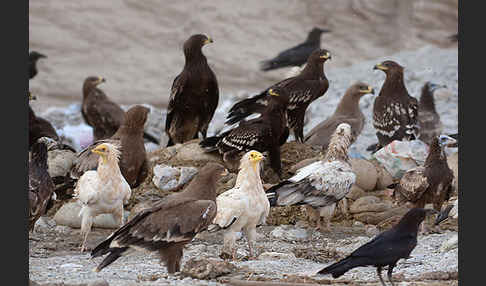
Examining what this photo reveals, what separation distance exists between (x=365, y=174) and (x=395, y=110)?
1085 mm

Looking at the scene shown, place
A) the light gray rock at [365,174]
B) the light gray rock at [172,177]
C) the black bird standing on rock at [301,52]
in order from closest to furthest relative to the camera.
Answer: the light gray rock at [172,177] < the light gray rock at [365,174] < the black bird standing on rock at [301,52]

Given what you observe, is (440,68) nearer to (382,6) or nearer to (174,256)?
(382,6)

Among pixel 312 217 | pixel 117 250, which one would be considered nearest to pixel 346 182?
pixel 312 217

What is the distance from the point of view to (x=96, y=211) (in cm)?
669

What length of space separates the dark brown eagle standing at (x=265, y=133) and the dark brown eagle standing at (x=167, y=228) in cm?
237

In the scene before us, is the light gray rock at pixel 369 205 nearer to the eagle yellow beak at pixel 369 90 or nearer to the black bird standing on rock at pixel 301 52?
the eagle yellow beak at pixel 369 90

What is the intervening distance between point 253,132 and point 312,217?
1003 mm

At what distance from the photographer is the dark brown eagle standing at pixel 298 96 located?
8727mm

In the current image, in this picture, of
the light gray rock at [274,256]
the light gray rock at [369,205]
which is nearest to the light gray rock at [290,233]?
the light gray rock at [369,205]

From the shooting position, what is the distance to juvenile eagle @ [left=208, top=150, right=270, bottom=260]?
603 centimetres

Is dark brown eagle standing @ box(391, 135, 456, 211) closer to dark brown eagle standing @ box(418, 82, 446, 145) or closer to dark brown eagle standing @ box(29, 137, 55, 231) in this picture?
dark brown eagle standing @ box(418, 82, 446, 145)

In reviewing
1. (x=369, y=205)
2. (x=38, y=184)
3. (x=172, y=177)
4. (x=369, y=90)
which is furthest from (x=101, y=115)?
(x=369, y=205)

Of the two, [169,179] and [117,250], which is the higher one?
[117,250]

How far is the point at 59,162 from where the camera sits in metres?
8.40
